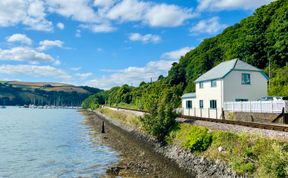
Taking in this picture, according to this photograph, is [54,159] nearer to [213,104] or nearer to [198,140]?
[198,140]

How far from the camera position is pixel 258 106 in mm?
31531

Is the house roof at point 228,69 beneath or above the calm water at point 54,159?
above

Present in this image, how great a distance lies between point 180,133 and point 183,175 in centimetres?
851

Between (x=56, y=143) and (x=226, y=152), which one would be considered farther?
(x=56, y=143)

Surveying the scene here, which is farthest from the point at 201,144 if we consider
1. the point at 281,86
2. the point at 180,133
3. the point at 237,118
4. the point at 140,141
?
the point at 281,86

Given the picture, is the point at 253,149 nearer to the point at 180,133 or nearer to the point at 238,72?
the point at 180,133

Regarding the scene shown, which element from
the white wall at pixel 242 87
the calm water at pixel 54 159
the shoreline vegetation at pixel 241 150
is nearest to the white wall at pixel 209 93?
the white wall at pixel 242 87

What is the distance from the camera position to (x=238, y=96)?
130 ft

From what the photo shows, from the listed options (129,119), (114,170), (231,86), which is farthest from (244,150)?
(129,119)

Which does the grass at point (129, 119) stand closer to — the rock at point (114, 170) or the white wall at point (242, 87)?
the white wall at point (242, 87)

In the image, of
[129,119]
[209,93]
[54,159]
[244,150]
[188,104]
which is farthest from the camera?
[129,119]

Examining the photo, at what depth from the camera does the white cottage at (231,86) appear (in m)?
39.1

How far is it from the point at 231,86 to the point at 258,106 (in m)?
8.09

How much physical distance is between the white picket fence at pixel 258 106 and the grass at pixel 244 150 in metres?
9.14
